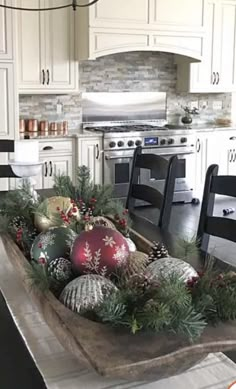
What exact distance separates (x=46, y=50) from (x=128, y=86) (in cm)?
131

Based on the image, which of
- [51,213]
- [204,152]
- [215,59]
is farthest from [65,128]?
[51,213]

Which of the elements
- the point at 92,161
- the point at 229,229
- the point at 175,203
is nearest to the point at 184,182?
the point at 175,203

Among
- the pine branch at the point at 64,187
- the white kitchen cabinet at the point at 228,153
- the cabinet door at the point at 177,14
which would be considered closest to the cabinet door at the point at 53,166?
the cabinet door at the point at 177,14

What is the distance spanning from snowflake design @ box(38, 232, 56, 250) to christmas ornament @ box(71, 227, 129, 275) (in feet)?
0.47

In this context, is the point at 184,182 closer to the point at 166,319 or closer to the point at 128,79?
the point at 128,79

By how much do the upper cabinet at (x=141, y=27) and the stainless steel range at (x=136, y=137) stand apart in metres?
0.79

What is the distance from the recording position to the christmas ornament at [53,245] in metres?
1.45

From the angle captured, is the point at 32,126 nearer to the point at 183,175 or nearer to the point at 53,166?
the point at 53,166

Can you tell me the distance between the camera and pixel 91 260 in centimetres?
132

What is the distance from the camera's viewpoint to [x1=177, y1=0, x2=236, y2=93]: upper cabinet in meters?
6.41

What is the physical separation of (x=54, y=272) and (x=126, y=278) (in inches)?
8.8

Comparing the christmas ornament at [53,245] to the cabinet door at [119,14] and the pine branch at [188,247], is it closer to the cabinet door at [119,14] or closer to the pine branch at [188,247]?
the pine branch at [188,247]

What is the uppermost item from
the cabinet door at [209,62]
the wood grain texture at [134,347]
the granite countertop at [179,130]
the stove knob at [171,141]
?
the cabinet door at [209,62]

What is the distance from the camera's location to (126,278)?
1.23 m
